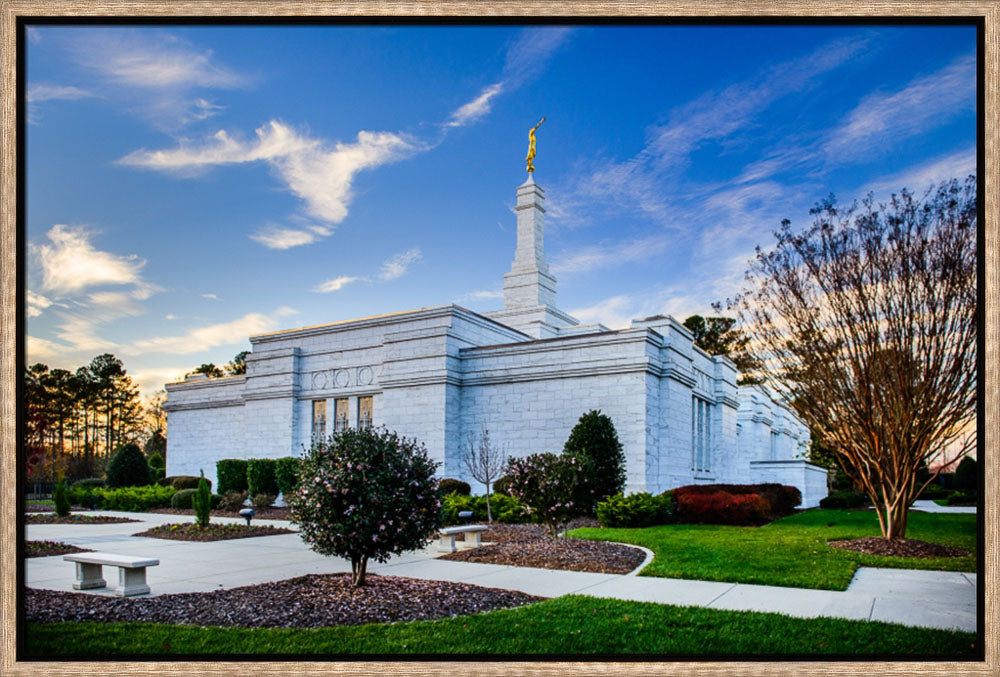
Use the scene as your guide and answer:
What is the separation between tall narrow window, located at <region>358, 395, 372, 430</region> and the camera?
24.9 m

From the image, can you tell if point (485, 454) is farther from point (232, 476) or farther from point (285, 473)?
point (232, 476)

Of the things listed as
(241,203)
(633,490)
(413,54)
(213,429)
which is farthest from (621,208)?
(213,429)

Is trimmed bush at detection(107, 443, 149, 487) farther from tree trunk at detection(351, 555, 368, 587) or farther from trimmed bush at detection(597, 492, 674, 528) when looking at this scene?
tree trunk at detection(351, 555, 368, 587)

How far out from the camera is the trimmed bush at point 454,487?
20141 mm

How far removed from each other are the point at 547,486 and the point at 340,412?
48.1 ft

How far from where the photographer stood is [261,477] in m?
22.9

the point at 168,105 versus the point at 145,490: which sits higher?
the point at 168,105

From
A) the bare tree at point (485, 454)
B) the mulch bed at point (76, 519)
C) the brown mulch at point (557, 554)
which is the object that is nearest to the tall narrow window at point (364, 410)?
the bare tree at point (485, 454)

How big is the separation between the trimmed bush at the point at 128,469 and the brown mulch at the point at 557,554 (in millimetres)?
18265

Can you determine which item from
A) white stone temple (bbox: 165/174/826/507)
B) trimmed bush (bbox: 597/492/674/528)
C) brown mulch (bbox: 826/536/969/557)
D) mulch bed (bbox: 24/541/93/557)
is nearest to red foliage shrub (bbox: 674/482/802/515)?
white stone temple (bbox: 165/174/826/507)

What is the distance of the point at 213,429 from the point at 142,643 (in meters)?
25.3

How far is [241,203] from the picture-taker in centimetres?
1201

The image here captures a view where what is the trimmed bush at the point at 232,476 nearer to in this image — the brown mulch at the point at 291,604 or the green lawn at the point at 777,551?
the green lawn at the point at 777,551

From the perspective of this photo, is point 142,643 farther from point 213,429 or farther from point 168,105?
point 213,429
